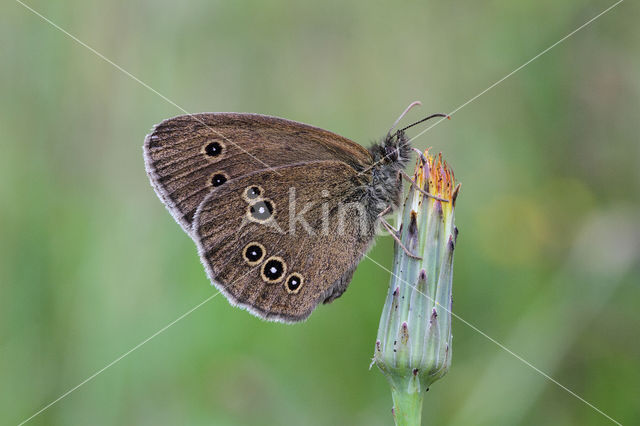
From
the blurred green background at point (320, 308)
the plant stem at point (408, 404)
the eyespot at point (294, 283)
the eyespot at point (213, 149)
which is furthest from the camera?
the blurred green background at point (320, 308)

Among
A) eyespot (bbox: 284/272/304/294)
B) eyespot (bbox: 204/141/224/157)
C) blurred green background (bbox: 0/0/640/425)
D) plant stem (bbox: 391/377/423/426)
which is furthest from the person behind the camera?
blurred green background (bbox: 0/0/640/425)

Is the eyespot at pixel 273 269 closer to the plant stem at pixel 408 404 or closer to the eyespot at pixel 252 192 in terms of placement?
the eyespot at pixel 252 192

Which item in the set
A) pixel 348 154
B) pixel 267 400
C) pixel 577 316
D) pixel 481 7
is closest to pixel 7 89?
pixel 348 154

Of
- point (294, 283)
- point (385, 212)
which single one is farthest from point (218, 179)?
point (385, 212)

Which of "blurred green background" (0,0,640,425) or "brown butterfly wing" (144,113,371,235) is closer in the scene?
"brown butterfly wing" (144,113,371,235)

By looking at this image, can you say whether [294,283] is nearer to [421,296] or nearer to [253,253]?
[253,253]

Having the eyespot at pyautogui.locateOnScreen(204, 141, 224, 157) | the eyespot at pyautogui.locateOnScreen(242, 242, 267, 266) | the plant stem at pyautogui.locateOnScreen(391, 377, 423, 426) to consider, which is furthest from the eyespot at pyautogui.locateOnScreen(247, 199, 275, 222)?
the plant stem at pyautogui.locateOnScreen(391, 377, 423, 426)

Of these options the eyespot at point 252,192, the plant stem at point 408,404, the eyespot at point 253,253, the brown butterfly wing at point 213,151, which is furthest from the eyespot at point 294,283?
the plant stem at point 408,404

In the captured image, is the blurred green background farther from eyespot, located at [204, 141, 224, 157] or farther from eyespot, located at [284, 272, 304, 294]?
eyespot, located at [204, 141, 224, 157]
